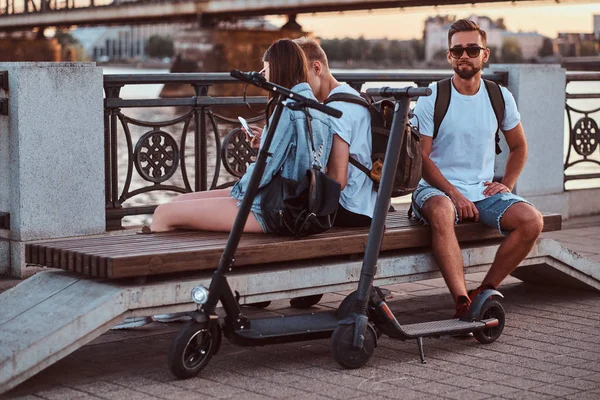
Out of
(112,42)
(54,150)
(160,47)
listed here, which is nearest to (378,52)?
(54,150)

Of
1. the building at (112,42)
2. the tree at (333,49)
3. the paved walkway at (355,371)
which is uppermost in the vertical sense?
the building at (112,42)

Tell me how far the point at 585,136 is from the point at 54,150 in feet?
17.6

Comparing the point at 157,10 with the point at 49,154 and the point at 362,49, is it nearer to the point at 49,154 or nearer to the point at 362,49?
the point at 362,49

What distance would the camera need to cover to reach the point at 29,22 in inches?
2373

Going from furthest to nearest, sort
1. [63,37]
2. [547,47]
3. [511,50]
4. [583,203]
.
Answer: [63,37] < [511,50] < [547,47] < [583,203]

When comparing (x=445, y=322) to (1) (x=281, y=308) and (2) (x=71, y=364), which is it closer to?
(1) (x=281, y=308)

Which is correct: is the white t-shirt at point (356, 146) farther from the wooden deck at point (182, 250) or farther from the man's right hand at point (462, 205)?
the man's right hand at point (462, 205)

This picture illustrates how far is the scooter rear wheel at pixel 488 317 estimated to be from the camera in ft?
16.2

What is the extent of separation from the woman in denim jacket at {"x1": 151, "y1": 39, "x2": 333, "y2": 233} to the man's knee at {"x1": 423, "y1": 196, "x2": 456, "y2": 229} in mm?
630

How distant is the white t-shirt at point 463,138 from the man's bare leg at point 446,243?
23 cm

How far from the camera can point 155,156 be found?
741 cm

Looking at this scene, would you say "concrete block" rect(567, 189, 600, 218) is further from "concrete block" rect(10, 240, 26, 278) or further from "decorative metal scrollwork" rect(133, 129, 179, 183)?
"concrete block" rect(10, 240, 26, 278)

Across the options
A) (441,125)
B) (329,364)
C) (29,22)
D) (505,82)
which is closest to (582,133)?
(505,82)

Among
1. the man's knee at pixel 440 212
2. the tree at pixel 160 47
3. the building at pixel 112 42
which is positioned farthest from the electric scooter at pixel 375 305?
the building at pixel 112 42
